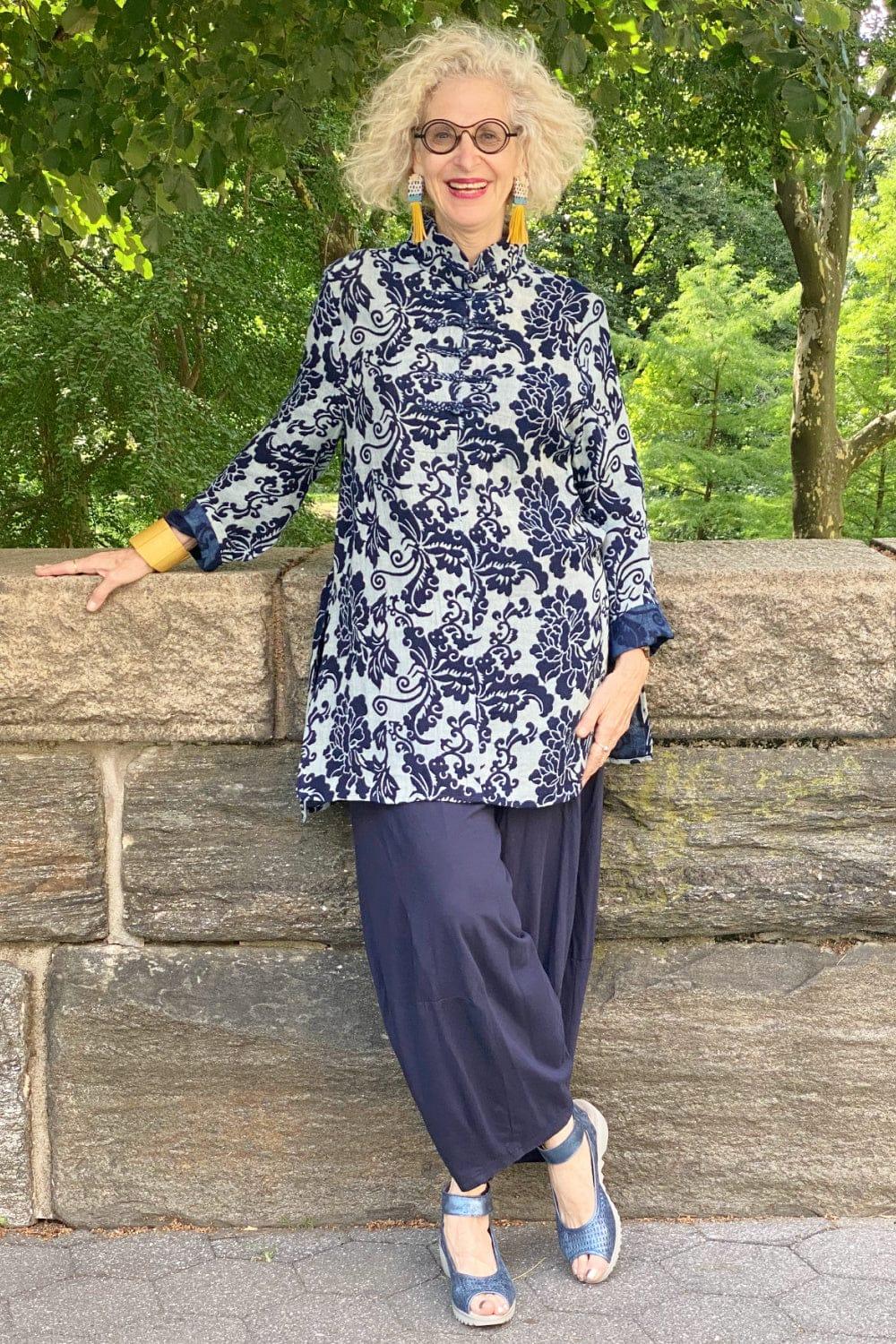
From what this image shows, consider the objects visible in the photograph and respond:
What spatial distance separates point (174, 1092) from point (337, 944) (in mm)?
423

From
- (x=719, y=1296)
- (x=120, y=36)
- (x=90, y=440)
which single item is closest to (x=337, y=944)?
(x=719, y=1296)

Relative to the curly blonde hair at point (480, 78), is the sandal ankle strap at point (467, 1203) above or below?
below

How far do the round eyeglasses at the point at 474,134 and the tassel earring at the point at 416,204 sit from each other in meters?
0.07

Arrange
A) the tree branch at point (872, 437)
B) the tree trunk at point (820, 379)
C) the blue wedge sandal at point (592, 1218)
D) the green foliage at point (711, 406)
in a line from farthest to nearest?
the green foliage at point (711, 406) → the tree branch at point (872, 437) → the tree trunk at point (820, 379) → the blue wedge sandal at point (592, 1218)

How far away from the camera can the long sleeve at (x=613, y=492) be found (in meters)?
2.45

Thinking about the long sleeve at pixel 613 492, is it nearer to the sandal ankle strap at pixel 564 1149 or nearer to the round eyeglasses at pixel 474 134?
the round eyeglasses at pixel 474 134

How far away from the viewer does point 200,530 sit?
2561 millimetres

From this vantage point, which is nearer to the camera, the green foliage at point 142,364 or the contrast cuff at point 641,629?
the contrast cuff at point 641,629

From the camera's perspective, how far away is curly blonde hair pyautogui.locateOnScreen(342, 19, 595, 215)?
8.07 ft

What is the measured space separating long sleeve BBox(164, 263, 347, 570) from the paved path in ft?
4.16

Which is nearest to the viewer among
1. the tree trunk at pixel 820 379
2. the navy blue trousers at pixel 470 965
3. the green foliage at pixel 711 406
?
the navy blue trousers at pixel 470 965

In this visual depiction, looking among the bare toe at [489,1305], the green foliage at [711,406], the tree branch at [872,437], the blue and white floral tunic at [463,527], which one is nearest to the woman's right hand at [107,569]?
the blue and white floral tunic at [463,527]

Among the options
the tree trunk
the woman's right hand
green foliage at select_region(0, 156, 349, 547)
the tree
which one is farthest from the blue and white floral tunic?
the tree trunk

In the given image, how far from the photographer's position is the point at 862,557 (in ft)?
8.89
